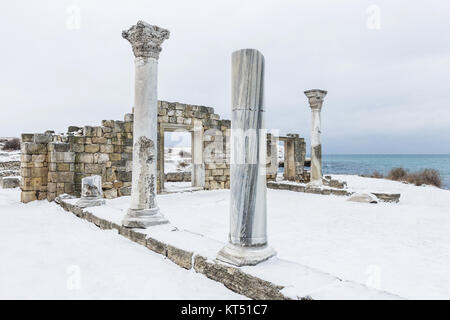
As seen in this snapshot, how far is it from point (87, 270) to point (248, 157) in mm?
2099

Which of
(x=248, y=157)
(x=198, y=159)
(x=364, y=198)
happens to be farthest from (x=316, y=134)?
(x=248, y=157)

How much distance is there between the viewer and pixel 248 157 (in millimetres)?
3051

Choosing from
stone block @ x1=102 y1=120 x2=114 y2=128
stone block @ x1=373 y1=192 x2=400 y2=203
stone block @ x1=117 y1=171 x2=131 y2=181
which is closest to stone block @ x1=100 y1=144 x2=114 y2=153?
stone block @ x1=102 y1=120 x2=114 y2=128

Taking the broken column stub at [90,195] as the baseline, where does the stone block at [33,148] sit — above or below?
above

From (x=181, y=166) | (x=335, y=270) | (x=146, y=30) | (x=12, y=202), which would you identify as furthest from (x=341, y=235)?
(x=181, y=166)

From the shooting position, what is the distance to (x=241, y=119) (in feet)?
10.0

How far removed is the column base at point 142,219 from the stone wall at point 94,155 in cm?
504

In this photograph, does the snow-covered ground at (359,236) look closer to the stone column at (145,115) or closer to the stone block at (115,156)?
the stone column at (145,115)

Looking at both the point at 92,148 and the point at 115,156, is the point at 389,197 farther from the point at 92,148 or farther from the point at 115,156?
the point at 92,148

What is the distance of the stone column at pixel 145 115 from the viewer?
16.0 ft

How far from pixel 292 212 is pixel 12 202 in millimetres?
7819

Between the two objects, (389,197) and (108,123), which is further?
(108,123)

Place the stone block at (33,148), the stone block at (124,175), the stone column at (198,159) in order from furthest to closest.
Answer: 1. the stone column at (198,159)
2. the stone block at (124,175)
3. the stone block at (33,148)

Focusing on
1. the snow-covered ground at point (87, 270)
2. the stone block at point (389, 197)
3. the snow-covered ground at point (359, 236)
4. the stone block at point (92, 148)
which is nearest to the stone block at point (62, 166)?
the stone block at point (92, 148)
